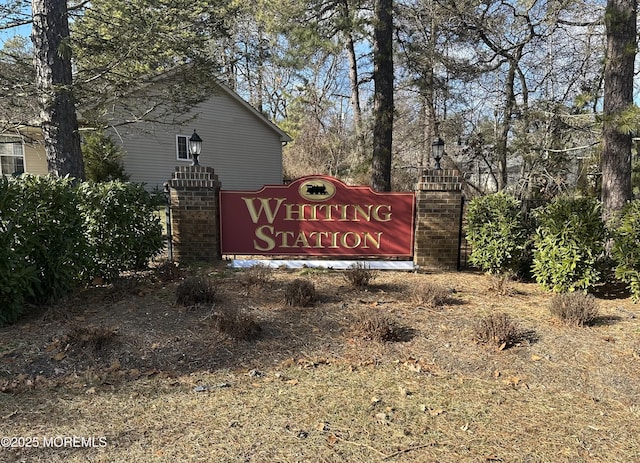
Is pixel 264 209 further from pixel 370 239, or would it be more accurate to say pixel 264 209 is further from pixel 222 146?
pixel 222 146

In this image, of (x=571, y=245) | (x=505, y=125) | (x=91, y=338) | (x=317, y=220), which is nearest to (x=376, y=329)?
(x=91, y=338)

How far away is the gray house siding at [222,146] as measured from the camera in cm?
1609

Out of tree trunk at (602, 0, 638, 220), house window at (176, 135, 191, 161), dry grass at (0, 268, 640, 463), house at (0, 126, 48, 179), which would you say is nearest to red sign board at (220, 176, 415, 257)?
dry grass at (0, 268, 640, 463)

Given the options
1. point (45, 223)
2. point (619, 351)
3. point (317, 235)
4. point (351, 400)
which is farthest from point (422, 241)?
point (45, 223)

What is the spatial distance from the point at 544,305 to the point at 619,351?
3.67 feet

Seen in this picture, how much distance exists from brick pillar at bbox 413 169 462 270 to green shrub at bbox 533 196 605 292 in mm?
1424

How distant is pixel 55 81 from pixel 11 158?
395 inches

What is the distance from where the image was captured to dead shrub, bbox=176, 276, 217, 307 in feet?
14.5

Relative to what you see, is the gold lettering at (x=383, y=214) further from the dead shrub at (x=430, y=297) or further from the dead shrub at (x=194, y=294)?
the dead shrub at (x=194, y=294)

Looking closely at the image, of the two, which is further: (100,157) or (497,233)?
(100,157)

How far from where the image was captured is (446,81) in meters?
11.7

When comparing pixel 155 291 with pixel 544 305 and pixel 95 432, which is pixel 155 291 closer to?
pixel 95 432

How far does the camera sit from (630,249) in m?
4.62

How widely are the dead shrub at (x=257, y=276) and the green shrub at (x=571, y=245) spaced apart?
3.49m
